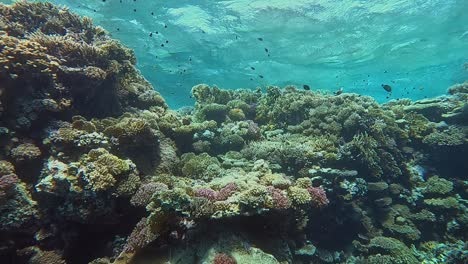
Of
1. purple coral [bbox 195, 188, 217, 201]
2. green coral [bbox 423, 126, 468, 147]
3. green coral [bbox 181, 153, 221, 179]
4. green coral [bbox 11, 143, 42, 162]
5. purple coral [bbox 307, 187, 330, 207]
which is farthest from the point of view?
green coral [bbox 423, 126, 468, 147]

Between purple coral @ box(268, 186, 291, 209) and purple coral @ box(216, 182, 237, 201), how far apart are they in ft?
2.46

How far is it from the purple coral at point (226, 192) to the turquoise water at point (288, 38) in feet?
50.3

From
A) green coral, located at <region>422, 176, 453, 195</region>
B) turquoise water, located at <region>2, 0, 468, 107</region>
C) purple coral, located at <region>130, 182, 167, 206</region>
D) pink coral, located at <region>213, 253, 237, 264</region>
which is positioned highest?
turquoise water, located at <region>2, 0, 468, 107</region>

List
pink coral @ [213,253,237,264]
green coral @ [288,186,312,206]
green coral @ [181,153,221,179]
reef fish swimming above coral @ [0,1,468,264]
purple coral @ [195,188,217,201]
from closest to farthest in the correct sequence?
pink coral @ [213,253,237,264]
reef fish swimming above coral @ [0,1,468,264]
purple coral @ [195,188,217,201]
green coral @ [288,186,312,206]
green coral @ [181,153,221,179]

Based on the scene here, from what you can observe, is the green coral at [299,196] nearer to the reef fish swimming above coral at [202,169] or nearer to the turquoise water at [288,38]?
the reef fish swimming above coral at [202,169]

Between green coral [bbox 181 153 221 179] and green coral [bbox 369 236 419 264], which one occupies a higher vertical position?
green coral [bbox 181 153 221 179]

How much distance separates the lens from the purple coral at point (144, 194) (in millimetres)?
5879

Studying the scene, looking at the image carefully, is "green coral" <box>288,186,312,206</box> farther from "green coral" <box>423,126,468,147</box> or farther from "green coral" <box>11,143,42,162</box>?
"green coral" <box>423,126,468,147</box>

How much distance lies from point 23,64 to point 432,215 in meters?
13.5

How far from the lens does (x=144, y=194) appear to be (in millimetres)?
5938

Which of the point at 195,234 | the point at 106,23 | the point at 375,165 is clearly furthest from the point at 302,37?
the point at 195,234

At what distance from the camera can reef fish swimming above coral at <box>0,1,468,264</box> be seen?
18.4ft

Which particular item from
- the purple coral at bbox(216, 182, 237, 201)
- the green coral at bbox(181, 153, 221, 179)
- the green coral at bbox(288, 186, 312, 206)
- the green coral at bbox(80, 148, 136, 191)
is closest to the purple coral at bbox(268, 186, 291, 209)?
the green coral at bbox(288, 186, 312, 206)

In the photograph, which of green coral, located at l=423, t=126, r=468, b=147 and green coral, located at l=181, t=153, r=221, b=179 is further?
green coral, located at l=423, t=126, r=468, b=147
